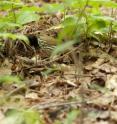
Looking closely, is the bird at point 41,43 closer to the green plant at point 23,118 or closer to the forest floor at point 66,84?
the forest floor at point 66,84

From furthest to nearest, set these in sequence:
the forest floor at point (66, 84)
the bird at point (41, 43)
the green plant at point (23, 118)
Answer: the bird at point (41, 43), the forest floor at point (66, 84), the green plant at point (23, 118)

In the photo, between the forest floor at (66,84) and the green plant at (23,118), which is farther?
the forest floor at (66,84)

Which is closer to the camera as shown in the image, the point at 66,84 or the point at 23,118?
the point at 23,118

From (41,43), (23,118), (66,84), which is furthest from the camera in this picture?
(41,43)

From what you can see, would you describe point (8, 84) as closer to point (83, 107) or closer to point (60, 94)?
point (60, 94)

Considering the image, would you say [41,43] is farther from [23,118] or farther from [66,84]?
[23,118]

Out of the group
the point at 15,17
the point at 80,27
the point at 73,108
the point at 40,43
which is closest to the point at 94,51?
the point at 80,27

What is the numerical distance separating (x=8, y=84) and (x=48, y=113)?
1.28 feet

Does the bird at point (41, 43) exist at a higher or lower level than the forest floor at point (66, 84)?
higher

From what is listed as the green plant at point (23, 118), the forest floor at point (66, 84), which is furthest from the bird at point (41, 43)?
the green plant at point (23, 118)

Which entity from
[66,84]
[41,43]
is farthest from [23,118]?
[41,43]

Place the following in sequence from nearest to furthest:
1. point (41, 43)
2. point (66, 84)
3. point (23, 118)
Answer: point (23, 118) → point (66, 84) → point (41, 43)

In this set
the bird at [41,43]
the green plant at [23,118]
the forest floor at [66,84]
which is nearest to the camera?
the green plant at [23,118]

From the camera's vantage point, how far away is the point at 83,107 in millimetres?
1728
